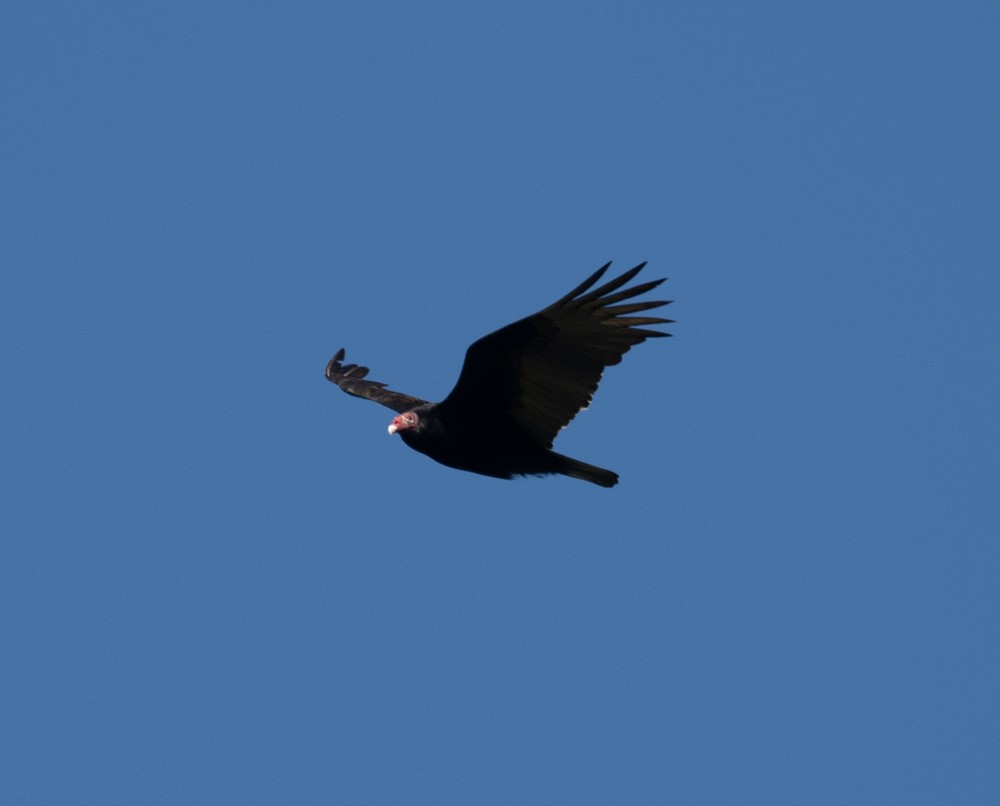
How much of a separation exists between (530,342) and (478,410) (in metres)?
0.85

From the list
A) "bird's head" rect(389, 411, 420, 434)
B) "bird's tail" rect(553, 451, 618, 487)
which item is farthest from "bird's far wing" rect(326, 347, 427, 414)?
"bird's tail" rect(553, 451, 618, 487)

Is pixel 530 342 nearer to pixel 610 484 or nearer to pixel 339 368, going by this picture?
pixel 610 484

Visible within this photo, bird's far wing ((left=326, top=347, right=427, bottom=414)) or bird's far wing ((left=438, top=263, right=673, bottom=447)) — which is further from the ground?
bird's far wing ((left=326, top=347, right=427, bottom=414))

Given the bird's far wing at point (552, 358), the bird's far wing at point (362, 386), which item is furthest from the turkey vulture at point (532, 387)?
the bird's far wing at point (362, 386)

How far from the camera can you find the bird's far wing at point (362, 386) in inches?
582

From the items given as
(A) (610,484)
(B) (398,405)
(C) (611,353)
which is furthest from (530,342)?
(B) (398,405)

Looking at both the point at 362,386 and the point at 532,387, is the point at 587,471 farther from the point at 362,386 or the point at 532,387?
the point at 362,386

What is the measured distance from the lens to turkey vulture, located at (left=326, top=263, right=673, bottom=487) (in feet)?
37.6

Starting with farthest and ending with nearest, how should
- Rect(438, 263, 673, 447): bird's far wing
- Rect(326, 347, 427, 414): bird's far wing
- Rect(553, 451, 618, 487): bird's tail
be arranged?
Rect(326, 347, 427, 414): bird's far wing, Rect(553, 451, 618, 487): bird's tail, Rect(438, 263, 673, 447): bird's far wing

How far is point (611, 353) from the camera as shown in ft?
38.1

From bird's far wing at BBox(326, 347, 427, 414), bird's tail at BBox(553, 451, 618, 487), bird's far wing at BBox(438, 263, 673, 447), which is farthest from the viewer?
bird's far wing at BBox(326, 347, 427, 414)

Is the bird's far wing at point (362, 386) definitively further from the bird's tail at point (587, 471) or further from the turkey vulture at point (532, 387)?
the bird's tail at point (587, 471)

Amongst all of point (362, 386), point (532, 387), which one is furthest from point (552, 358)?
point (362, 386)

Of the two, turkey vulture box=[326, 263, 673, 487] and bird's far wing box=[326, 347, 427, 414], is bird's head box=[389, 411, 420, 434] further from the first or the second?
bird's far wing box=[326, 347, 427, 414]
